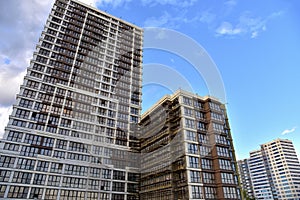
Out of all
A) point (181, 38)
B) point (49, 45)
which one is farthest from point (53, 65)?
point (181, 38)

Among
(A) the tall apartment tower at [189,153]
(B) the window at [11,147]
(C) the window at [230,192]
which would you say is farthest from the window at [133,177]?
(B) the window at [11,147]

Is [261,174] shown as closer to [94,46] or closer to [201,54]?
[94,46]

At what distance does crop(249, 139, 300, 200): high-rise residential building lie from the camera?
472 ft

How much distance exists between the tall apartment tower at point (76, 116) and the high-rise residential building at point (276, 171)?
137 m

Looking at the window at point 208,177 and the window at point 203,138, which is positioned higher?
the window at point 203,138

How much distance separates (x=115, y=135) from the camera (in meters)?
57.4

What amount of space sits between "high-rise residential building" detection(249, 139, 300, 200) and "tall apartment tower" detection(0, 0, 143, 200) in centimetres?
13680

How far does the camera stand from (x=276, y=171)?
152 metres

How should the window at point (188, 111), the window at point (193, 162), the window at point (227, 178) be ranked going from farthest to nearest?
the window at point (188, 111) < the window at point (227, 178) < the window at point (193, 162)

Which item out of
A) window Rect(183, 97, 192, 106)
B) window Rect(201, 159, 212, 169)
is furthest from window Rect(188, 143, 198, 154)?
window Rect(183, 97, 192, 106)

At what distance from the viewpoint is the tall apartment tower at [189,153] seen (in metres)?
43.7

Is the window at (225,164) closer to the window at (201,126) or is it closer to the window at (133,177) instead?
the window at (201,126)

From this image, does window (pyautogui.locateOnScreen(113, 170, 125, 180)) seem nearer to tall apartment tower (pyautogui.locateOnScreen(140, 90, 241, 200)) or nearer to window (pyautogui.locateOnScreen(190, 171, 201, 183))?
tall apartment tower (pyautogui.locateOnScreen(140, 90, 241, 200))

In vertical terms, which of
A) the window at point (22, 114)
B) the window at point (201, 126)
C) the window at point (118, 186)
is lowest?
the window at point (118, 186)
